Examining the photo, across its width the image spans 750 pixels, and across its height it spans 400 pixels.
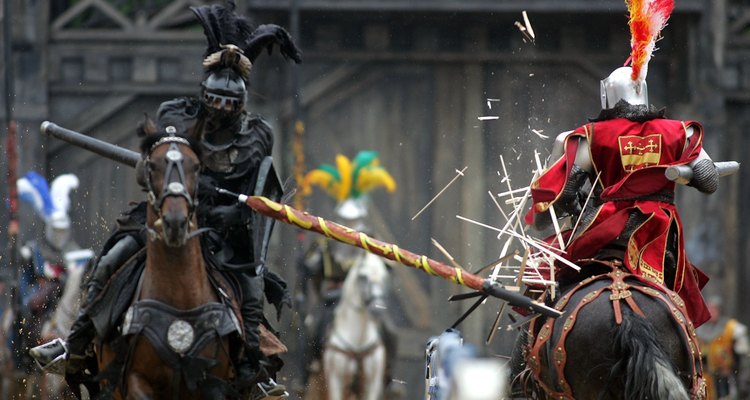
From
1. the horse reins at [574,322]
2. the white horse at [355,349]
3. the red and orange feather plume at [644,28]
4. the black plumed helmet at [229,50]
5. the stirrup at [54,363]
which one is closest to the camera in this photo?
the horse reins at [574,322]

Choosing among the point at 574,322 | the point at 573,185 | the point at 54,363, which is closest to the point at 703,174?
the point at 573,185

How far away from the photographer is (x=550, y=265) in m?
10.3

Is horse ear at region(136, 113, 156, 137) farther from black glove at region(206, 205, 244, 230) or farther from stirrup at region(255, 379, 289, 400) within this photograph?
stirrup at region(255, 379, 289, 400)

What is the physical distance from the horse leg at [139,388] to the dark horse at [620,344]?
2.16 m

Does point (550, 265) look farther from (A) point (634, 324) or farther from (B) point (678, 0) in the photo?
(B) point (678, 0)

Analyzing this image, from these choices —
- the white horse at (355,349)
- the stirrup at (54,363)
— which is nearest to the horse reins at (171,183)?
the stirrup at (54,363)

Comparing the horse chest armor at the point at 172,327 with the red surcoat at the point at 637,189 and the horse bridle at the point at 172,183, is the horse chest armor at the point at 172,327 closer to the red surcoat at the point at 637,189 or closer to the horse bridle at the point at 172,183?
the horse bridle at the point at 172,183

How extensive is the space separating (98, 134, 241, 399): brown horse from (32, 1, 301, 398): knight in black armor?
38 centimetres

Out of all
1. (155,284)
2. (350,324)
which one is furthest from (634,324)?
(350,324)

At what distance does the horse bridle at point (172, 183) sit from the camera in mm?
9625

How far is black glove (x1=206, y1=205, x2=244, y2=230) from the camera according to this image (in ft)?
35.9

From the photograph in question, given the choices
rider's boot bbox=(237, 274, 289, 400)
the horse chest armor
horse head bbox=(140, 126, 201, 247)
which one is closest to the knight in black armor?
rider's boot bbox=(237, 274, 289, 400)

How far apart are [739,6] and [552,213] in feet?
51.1

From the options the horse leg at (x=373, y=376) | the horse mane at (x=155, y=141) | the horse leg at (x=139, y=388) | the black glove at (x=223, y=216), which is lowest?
the horse leg at (x=373, y=376)
